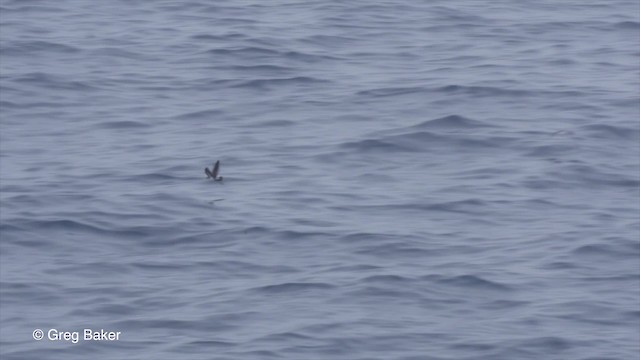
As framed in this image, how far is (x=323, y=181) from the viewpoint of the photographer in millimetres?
Result: 12922

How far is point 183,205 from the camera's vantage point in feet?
40.4

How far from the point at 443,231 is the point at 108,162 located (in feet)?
10.7

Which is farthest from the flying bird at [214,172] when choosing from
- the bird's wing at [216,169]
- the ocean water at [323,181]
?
the ocean water at [323,181]

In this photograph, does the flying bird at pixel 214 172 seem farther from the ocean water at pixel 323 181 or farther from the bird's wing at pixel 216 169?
the ocean water at pixel 323 181

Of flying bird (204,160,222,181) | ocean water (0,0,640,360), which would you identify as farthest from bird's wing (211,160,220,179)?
ocean water (0,0,640,360)

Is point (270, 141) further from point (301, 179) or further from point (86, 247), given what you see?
point (86, 247)

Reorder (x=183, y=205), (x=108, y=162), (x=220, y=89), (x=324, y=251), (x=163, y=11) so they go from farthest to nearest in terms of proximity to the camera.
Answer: (x=163, y=11) < (x=220, y=89) < (x=108, y=162) < (x=183, y=205) < (x=324, y=251)

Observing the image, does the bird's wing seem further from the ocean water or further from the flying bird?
the ocean water

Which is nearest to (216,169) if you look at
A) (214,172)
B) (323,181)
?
(214,172)

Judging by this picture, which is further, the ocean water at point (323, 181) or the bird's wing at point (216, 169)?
the bird's wing at point (216, 169)

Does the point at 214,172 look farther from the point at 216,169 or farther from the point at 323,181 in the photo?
the point at 323,181

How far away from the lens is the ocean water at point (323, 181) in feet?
33.0

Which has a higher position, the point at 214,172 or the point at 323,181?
the point at 214,172

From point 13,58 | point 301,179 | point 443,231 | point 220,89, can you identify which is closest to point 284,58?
point 220,89
